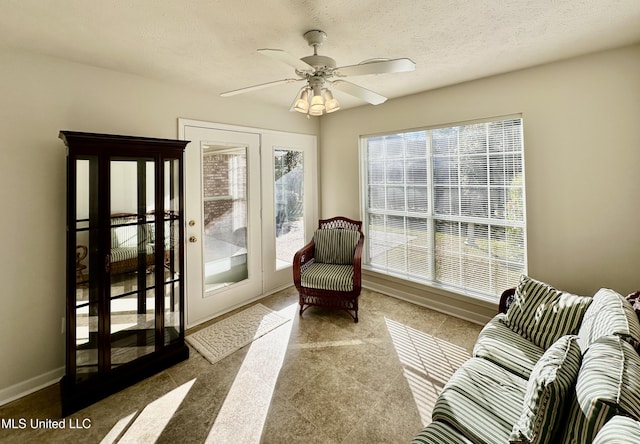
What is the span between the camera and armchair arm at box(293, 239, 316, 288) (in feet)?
10.6

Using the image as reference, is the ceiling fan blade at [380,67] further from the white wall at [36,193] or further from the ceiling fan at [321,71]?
the white wall at [36,193]

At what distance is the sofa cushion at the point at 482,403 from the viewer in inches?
49.6

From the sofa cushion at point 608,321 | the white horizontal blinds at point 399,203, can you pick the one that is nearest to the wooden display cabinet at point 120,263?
the white horizontal blinds at point 399,203

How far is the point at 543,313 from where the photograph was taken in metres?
1.96

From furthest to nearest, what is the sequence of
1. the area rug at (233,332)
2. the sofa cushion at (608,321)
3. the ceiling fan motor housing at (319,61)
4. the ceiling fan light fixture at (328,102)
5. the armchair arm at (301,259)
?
the armchair arm at (301,259) → the area rug at (233,332) → the ceiling fan light fixture at (328,102) → the ceiling fan motor housing at (319,61) → the sofa cushion at (608,321)

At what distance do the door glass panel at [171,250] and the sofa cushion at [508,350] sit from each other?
2.39 meters

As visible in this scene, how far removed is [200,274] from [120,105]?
70.8 inches

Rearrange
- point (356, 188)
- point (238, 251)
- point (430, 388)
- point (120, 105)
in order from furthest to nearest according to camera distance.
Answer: point (356, 188)
point (238, 251)
point (120, 105)
point (430, 388)

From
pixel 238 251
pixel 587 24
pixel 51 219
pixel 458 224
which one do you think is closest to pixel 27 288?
pixel 51 219

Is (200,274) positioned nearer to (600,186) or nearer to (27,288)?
(27,288)

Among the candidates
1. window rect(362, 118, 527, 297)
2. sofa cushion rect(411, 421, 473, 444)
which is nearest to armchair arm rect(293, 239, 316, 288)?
window rect(362, 118, 527, 297)

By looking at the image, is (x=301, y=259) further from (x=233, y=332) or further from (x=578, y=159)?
(x=578, y=159)

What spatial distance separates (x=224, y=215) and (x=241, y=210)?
0.23 meters

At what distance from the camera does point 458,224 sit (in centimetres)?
328
